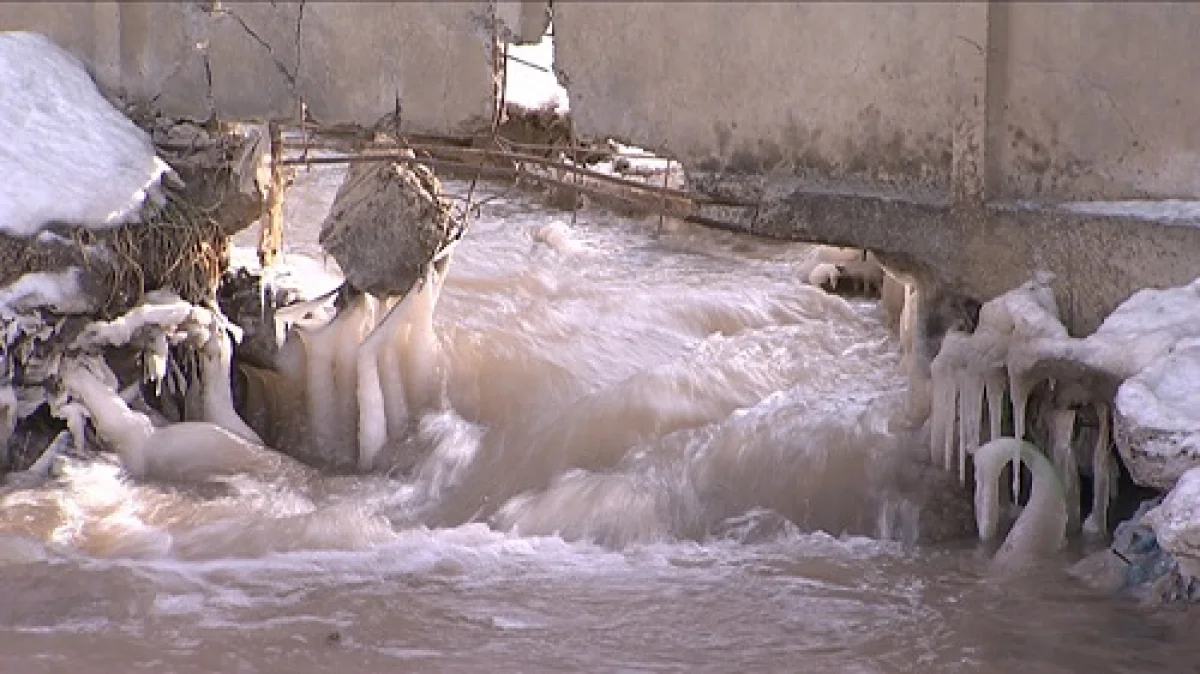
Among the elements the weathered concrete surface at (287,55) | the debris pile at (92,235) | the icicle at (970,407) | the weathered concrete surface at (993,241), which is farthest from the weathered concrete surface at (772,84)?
the debris pile at (92,235)

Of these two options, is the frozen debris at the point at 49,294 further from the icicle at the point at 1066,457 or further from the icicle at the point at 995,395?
the icicle at the point at 1066,457

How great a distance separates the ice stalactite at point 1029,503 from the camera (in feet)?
21.5

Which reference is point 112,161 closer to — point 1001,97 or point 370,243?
point 370,243

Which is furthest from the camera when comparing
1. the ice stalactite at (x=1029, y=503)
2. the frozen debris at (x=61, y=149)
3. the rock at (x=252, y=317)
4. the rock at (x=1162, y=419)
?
the rock at (x=252, y=317)

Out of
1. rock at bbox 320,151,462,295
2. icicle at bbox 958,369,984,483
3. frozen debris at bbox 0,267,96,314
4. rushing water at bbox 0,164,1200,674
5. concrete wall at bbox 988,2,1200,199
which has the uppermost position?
concrete wall at bbox 988,2,1200,199

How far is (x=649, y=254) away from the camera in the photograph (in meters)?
12.1

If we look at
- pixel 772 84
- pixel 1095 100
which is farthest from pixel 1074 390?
pixel 772 84

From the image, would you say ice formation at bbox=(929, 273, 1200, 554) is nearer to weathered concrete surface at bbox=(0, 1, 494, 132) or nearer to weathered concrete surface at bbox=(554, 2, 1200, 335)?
weathered concrete surface at bbox=(554, 2, 1200, 335)

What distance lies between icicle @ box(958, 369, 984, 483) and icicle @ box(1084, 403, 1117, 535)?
45cm

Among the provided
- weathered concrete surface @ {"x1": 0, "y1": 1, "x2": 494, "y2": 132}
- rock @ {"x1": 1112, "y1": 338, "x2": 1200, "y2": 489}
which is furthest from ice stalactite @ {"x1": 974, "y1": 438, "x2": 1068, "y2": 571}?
weathered concrete surface @ {"x1": 0, "y1": 1, "x2": 494, "y2": 132}

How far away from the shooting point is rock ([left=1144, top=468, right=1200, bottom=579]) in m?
5.29

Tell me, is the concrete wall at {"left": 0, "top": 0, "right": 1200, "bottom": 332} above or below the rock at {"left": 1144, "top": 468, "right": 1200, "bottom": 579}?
above

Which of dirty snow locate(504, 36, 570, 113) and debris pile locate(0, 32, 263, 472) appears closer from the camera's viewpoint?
debris pile locate(0, 32, 263, 472)

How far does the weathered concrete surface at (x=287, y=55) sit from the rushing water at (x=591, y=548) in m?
1.49
